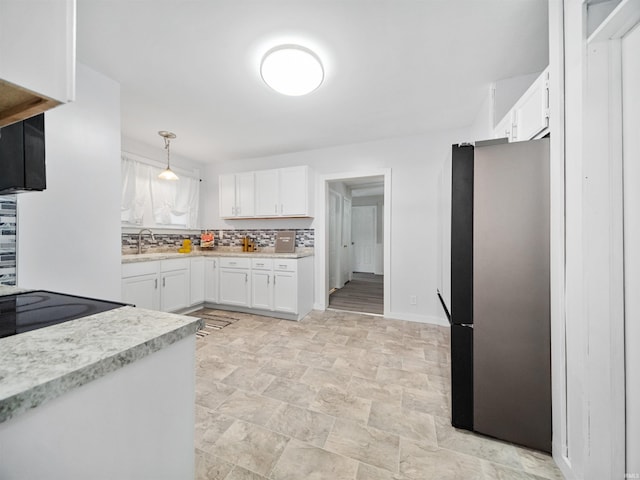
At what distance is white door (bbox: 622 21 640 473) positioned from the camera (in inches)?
37.5

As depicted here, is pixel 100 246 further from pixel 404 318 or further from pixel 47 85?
pixel 404 318

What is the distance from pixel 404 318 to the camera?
3309 millimetres

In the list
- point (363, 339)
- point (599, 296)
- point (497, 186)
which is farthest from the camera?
point (363, 339)

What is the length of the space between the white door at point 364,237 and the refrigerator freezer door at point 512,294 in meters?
6.09

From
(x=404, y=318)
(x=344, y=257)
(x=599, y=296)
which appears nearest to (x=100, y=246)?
(x=599, y=296)

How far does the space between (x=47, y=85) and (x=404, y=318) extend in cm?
355

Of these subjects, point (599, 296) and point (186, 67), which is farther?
point (186, 67)

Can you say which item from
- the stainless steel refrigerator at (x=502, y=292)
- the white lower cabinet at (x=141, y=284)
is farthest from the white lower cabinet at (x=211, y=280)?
the stainless steel refrigerator at (x=502, y=292)

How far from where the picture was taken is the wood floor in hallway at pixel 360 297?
3.86 meters

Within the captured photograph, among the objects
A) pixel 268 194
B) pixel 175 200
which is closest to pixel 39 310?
pixel 268 194

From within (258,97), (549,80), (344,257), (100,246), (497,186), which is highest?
(258,97)

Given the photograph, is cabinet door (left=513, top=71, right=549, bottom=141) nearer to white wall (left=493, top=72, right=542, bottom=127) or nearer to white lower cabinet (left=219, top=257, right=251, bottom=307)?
white wall (left=493, top=72, right=542, bottom=127)

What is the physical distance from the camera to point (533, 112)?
1472 mm

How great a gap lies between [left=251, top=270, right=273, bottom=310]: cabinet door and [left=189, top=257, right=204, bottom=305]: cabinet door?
85 cm
